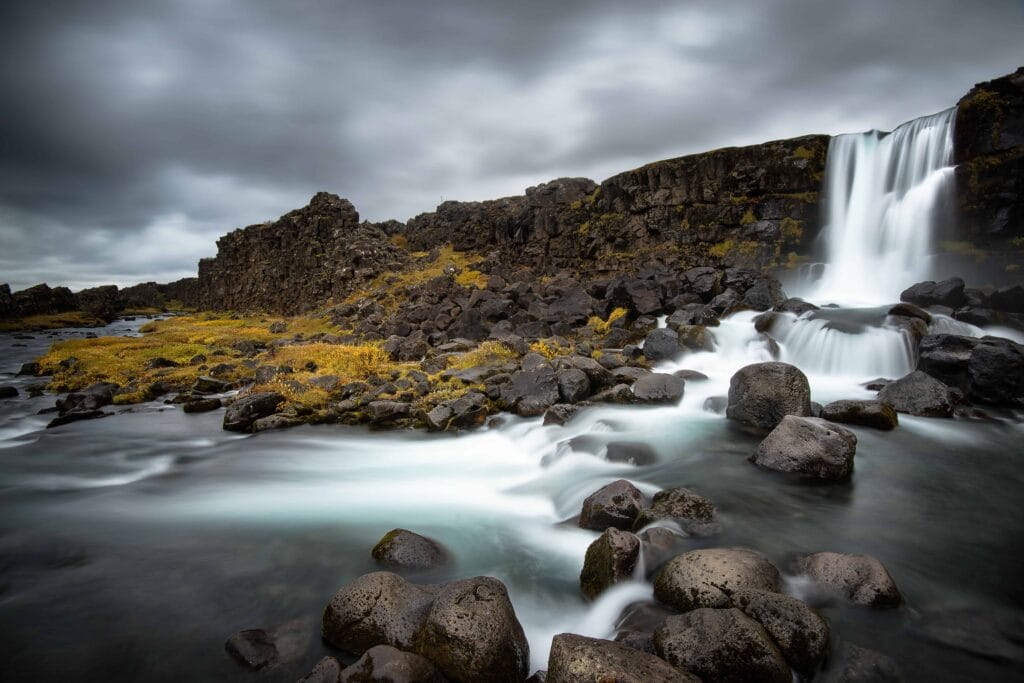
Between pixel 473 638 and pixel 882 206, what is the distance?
30015mm

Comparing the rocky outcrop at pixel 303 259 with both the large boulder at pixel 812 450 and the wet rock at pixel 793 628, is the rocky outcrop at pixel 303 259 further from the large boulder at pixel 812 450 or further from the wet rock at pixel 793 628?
the wet rock at pixel 793 628

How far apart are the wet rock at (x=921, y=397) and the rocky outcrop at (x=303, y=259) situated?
34.4 meters

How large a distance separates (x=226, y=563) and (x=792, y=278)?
2932 cm

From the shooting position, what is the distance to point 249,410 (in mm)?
13438

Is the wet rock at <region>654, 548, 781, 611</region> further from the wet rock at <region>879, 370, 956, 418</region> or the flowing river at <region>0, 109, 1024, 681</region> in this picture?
the wet rock at <region>879, 370, 956, 418</region>

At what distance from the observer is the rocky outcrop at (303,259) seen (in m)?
40.2

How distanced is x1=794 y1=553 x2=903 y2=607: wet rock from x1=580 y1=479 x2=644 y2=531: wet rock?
2.01 metres

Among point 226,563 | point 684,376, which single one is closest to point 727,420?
point 684,376

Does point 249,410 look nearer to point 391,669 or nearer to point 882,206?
point 391,669

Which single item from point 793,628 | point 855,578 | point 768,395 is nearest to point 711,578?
point 793,628

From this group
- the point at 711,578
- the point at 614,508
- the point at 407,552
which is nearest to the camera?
the point at 711,578

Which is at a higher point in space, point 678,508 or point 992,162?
point 992,162

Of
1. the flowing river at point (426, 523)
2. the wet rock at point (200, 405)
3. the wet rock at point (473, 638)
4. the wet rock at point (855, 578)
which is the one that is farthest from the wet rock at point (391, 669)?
the wet rock at point (200, 405)

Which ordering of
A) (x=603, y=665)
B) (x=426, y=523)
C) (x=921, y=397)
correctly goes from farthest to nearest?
(x=921, y=397), (x=426, y=523), (x=603, y=665)
